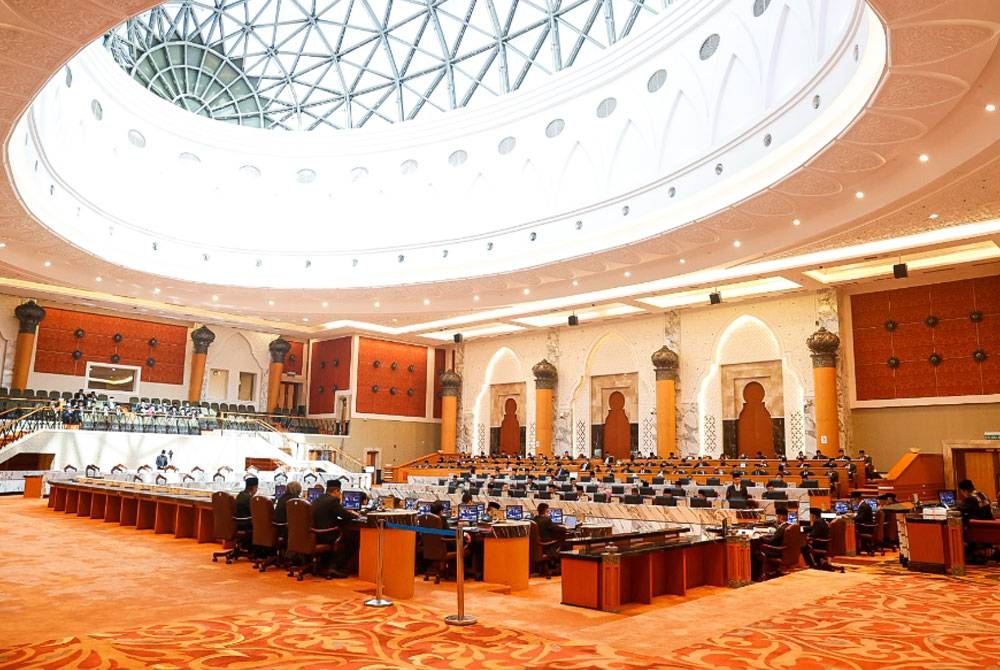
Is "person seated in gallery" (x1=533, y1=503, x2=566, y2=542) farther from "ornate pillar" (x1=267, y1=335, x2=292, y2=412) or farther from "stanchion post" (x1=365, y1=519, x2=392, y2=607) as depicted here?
"ornate pillar" (x1=267, y1=335, x2=292, y2=412)

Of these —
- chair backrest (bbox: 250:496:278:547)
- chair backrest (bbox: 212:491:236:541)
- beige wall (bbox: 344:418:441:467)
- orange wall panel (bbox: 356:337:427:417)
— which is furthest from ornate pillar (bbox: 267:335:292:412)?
chair backrest (bbox: 250:496:278:547)

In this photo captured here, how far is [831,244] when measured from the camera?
19.3 m

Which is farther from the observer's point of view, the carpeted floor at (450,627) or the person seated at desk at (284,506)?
the person seated at desk at (284,506)

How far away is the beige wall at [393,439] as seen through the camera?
3372 centimetres

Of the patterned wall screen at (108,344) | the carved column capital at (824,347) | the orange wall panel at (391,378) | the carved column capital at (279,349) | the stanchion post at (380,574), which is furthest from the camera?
the carved column capital at (279,349)

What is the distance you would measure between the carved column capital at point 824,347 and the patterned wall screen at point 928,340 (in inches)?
40.8

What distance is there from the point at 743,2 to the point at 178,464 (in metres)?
24.0

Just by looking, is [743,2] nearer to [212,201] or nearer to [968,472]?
[968,472]

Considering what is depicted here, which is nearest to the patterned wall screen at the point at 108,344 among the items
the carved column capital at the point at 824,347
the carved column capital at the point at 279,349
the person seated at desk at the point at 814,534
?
the carved column capital at the point at 279,349

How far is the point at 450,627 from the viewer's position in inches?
240

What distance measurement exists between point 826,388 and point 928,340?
319 centimetres

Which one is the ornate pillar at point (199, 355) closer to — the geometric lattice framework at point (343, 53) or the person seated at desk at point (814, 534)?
the geometric lattice framework at point (343, 53)

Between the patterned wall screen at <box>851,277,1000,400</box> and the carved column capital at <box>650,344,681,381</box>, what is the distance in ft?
20.5

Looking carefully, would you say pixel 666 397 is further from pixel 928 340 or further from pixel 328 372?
pixel 328 372
